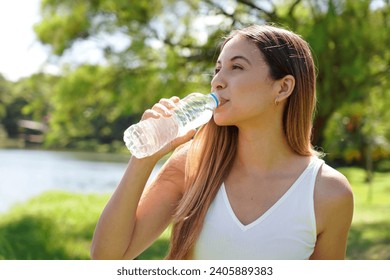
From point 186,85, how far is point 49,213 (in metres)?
3.44

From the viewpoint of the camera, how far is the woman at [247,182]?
175cm

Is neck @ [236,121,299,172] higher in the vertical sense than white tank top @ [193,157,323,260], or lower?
higher

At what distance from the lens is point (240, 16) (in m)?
10.8

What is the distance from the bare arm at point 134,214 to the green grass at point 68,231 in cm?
426

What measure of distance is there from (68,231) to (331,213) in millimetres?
7923

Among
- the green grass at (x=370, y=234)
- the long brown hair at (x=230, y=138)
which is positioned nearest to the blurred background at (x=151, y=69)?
the green grass at (x=370, y=234)

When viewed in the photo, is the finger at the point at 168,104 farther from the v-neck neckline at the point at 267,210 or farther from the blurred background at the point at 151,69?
the blurred background at the point at 151,69

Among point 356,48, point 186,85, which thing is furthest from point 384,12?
point 186,85

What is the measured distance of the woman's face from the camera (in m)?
1.79

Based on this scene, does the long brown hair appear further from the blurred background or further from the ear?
the blurred background

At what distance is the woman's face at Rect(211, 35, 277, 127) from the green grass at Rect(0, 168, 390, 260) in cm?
450

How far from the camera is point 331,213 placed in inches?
69.9

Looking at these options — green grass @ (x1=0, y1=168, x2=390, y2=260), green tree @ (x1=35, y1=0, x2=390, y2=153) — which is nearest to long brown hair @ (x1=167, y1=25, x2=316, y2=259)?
green grass @ (x1=0, y1=168, x2=390, y2=260)

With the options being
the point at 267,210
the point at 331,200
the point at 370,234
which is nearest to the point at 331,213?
the point at 331,200
